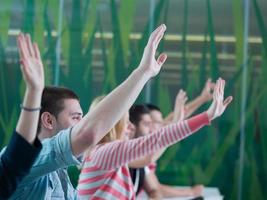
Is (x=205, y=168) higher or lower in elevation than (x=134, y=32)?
lower

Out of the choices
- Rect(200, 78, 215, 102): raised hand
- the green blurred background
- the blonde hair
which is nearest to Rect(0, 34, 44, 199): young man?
the blonde hair

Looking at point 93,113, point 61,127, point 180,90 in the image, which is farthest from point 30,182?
point 180,90

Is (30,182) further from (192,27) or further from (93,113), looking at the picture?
(192,27)

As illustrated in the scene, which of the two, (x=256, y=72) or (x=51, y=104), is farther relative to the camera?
(x=256, y=72)

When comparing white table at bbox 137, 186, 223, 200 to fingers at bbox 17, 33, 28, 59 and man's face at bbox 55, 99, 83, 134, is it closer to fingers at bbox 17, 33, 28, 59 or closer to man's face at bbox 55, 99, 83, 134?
man's face at bbox 55, 99, 83, 134

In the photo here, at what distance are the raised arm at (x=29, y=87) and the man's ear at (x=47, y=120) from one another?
1.90ft

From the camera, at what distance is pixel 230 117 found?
18.4 ft

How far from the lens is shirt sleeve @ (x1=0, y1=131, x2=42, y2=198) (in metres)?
1.35

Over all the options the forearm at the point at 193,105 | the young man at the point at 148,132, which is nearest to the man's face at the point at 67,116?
the young man at the point at 148,132

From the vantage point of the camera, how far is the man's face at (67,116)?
1.95m

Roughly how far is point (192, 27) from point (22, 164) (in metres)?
4.53

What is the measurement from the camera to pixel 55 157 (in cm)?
153

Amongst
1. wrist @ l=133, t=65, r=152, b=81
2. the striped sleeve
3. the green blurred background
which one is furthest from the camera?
the green blurred background

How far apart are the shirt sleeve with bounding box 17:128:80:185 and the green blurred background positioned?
4.03 metres
